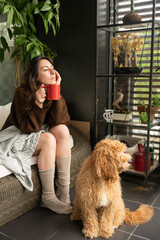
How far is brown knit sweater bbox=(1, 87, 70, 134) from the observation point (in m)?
1.92

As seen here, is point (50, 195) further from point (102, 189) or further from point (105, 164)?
point (105, 164)

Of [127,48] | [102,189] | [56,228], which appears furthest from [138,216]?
[127,48]

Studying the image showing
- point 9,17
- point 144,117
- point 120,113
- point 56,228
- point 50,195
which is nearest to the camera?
point 56,228

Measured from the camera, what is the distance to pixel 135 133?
2752mm

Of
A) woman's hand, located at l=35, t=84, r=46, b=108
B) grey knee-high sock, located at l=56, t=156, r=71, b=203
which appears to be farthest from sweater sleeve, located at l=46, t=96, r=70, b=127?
grey knee-high sock, located at l=56, t=156, r=71, b=203

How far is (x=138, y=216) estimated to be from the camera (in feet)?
5.89

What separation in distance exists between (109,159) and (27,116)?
741 mm

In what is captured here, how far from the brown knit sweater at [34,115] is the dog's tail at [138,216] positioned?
0.79 m

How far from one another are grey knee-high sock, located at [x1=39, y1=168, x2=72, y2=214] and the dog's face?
469 millimetres

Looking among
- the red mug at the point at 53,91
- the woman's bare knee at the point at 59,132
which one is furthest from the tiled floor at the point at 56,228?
the red mug at the point at 53,91

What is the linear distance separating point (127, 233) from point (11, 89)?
192 centimetres

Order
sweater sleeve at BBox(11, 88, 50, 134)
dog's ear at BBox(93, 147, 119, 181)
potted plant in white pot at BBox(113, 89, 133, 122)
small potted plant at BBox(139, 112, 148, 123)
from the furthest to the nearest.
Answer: potted plant in white pot at BBox(113, 89, 133, 122) < small potted plant at BBox(139, 112, 148, 123) < sweater sleeve at BBox(11, 88, 50, 134) < dog's ear at BBox(93, 147, 119, 181)

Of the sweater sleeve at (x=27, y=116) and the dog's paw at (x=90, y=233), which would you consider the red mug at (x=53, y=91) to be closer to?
the sweater sleeve at (x=27, y=116)

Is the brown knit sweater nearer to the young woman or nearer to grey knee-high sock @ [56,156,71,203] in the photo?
the young woman
